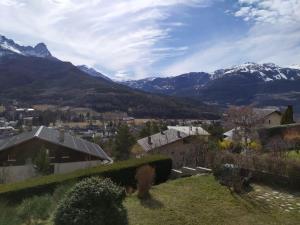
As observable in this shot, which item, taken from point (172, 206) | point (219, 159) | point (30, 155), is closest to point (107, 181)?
point (172, 206)

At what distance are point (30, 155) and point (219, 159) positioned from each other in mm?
26472

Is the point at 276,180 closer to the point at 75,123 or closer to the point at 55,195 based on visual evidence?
the point at 55,195

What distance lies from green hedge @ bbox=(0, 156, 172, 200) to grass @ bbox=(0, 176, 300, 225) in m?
2.77

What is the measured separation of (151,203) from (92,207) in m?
4.92

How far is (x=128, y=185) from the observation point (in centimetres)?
2236

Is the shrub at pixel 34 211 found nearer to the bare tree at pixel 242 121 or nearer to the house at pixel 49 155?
the house at pixel 49 155

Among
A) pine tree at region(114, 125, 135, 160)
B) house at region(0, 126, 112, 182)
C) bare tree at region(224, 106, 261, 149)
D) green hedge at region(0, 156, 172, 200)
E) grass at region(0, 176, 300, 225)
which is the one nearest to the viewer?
grass at region(0, 176, 300, 225)

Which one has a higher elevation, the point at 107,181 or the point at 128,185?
the point at 107,181

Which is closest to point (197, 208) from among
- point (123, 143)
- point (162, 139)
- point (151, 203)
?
point (151, 203)

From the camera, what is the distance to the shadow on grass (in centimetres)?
1603

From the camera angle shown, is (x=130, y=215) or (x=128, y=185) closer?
(x=130, y=215)

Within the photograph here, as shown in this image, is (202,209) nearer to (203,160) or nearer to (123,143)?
(203,160)

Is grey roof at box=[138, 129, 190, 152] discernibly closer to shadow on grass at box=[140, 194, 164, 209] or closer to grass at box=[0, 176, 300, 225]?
grass at box=[0, 176, 300, 225]

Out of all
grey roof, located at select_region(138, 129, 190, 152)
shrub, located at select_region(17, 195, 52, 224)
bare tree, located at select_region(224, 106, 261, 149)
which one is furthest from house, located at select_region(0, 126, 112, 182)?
shrub, located at select_region(17, 195, 52, 224)
